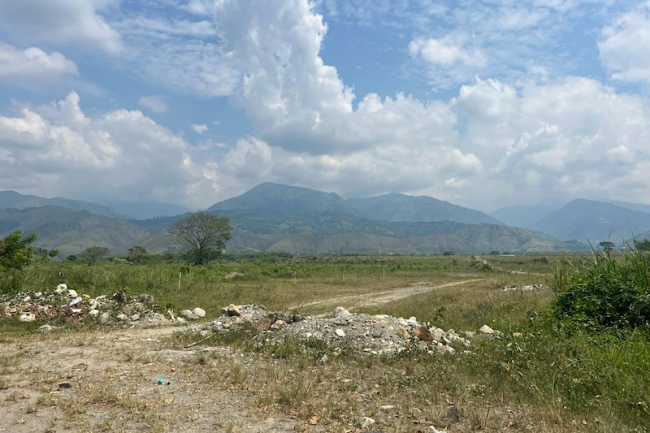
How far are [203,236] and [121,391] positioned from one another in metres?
63.7

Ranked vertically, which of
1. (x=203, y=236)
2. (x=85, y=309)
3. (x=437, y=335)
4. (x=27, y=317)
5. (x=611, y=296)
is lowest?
(x=27, y=317)

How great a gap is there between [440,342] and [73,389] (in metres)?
7.90

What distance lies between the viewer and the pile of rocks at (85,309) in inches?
532

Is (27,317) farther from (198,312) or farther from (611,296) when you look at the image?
(611,296)

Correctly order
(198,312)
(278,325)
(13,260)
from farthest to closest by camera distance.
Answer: (13,260), (198,312), (278,325)

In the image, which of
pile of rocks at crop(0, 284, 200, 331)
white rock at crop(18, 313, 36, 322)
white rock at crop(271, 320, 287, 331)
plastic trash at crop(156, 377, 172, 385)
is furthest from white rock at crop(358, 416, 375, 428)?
white rock at crop(18, 313, 36, 322)

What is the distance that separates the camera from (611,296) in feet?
30.1

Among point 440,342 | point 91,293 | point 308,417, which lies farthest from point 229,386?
point 91,293

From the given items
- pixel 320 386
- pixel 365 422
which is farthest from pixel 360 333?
pixel 365 422

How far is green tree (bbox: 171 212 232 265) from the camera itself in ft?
218

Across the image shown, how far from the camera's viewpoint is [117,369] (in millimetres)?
7840

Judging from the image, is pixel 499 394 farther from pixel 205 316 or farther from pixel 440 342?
pixel 205 316

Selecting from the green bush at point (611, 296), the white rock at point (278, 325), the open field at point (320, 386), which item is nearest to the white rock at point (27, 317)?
the open field at point (320, 386)

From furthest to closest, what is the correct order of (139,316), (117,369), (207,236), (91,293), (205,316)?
(207,236) < (91,293) < (205,316) < (139,316) < (117,369)
